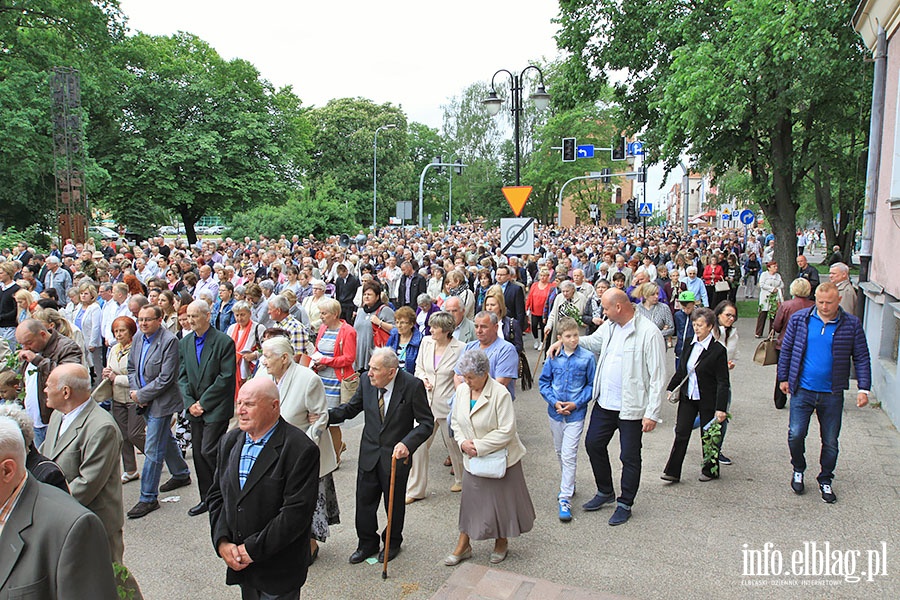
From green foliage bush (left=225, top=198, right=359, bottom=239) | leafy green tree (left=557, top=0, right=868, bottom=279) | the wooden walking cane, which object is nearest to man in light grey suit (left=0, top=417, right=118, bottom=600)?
the wooden walking cane

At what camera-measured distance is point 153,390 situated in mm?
6133

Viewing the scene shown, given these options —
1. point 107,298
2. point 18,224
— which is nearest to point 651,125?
point 107,298

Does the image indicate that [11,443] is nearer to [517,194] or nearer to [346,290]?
[517,194]

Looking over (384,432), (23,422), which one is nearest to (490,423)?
(384,432)

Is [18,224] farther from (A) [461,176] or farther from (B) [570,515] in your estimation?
(A) [461,176]

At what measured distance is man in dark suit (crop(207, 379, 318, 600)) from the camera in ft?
11.7

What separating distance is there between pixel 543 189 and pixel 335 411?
58832mm

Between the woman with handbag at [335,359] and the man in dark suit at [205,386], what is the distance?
1102mm

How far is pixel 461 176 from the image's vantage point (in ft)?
220

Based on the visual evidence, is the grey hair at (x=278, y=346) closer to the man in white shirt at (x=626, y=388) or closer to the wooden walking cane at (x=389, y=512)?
the wooden walking cane at (x=389, y=512)

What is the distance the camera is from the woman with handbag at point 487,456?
191 inches

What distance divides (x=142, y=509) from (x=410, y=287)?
7.99 m

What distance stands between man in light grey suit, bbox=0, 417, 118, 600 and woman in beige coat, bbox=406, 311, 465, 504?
153 inches

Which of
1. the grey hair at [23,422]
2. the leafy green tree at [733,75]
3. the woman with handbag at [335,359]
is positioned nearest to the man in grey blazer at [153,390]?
the woman with handbag at [335,359]
